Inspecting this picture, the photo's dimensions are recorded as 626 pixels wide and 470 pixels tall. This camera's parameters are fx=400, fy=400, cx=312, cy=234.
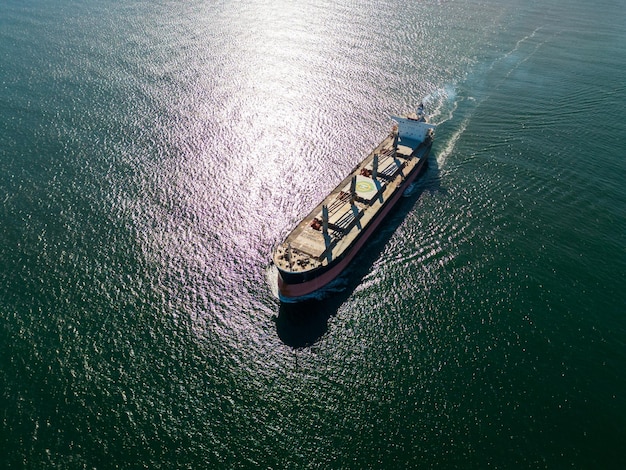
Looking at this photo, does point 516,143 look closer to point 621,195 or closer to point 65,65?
point 621,195

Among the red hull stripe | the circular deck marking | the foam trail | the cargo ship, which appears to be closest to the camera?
the red hull stripe

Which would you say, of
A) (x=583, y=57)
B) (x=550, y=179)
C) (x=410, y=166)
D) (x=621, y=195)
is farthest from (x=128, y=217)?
(x=583, y=57)

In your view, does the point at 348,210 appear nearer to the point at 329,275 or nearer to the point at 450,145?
the point at 329,275

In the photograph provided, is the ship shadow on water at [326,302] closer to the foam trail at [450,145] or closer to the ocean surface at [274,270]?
the ocean surface at [274,270]

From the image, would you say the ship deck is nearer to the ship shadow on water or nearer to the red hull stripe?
the red hull stripe

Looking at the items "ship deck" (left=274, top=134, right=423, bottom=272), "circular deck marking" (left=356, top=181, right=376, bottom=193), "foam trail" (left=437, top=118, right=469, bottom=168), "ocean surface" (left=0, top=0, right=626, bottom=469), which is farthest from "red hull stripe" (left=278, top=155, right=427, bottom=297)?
"foam trail" (left=437, top=118, right=469, bottom=168)

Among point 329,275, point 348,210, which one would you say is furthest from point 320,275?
point 348,210
